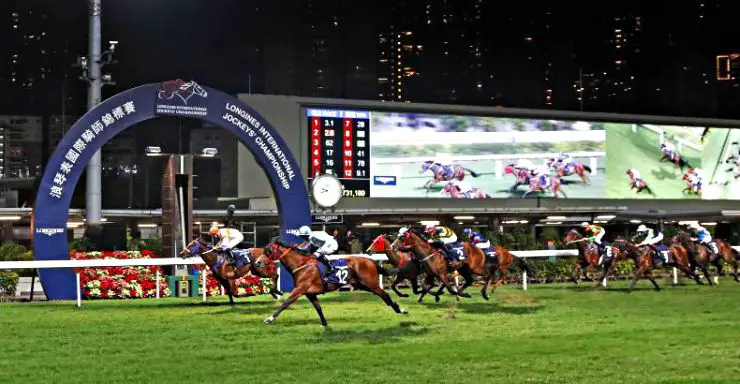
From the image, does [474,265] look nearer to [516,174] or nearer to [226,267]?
[226,267]

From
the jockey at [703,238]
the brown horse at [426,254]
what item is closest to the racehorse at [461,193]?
the jockey at [703,238]

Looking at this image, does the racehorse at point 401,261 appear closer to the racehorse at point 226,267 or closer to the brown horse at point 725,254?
the racehorse at point 226,267

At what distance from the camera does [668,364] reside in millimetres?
9656

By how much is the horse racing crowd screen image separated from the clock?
502cm

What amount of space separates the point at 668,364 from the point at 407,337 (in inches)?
139

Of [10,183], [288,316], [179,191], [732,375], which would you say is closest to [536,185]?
[179,191]

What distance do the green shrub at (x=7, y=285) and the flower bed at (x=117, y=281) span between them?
1.33m

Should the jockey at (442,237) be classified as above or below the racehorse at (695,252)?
above

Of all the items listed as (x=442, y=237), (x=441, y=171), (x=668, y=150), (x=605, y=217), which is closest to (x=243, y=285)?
(x=442, y=237)

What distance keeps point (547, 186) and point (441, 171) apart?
5.01m

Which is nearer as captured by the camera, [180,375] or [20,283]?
[180,375]

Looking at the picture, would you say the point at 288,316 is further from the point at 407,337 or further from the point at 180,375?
the point at 180,375

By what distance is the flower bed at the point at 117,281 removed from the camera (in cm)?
2002

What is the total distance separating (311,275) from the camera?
13.3m
